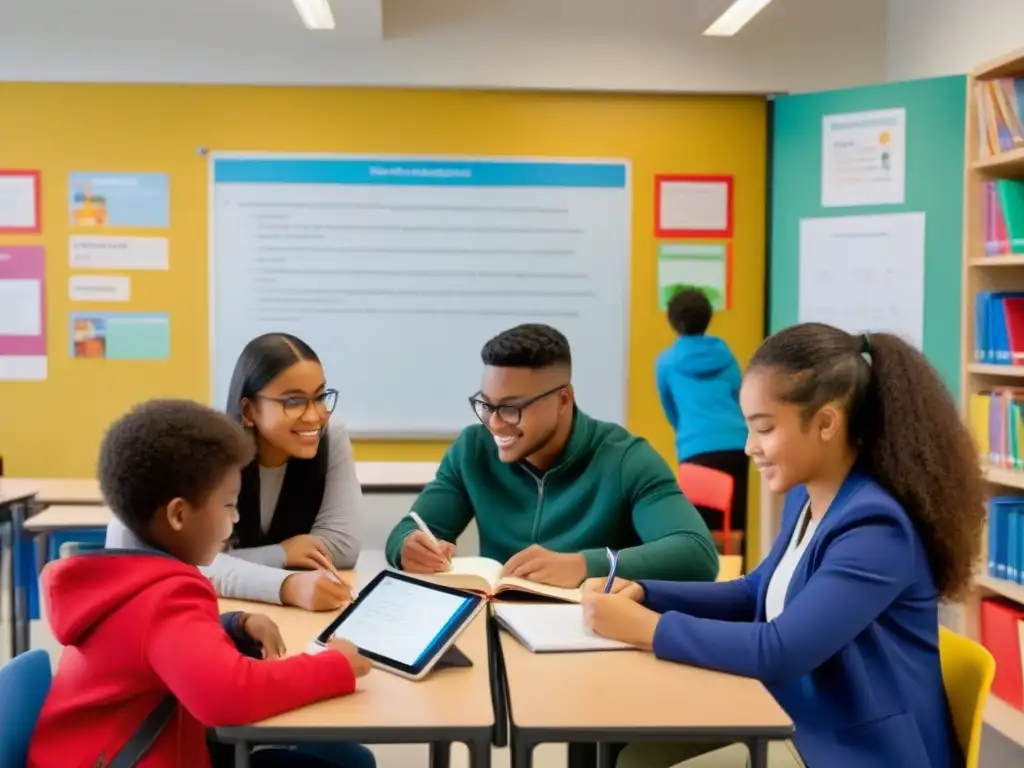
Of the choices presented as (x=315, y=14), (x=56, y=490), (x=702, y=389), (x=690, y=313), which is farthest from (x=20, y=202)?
(x=702, y=389)

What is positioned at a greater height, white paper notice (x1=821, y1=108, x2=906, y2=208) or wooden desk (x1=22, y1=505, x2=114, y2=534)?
white paper notice (x1=821, y1=108, x2=906, y2=208)

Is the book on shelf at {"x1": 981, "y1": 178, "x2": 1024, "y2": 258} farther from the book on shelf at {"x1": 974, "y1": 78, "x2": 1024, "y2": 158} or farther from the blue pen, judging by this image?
the blue pen

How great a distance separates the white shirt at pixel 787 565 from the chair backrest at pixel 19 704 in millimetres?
1147

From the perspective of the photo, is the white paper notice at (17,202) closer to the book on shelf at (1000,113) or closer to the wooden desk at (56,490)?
the wooden desk at (56,490)

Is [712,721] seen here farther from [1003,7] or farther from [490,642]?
[1003,7]

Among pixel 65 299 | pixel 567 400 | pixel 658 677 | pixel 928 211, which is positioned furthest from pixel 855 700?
pixel 65 299

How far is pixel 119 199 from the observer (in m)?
4.50

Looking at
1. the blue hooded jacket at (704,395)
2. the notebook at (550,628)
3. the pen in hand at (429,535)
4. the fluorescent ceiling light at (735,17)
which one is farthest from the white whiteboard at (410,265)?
the notebook at (550,628)

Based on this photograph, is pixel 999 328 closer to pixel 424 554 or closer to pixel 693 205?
pixel 693 205

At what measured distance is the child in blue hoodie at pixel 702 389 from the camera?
168 inches

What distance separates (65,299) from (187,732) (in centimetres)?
361

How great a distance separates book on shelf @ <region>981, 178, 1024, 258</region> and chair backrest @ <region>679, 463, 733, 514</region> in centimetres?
117

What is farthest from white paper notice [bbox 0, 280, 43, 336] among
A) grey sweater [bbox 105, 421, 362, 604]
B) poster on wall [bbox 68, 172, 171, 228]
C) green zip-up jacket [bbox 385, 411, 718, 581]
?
green zip-up jacket [bbox 385, 411, 718, 581]

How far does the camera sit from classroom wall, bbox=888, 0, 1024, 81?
382 centimetres
